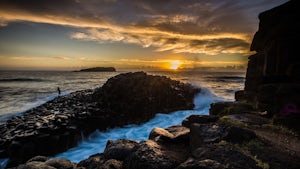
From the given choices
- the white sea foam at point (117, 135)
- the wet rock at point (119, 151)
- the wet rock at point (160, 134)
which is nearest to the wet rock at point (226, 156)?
the wet rock at point (160, 134)

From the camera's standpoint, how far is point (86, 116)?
16500 millimetres

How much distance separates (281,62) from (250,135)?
441 centimetres

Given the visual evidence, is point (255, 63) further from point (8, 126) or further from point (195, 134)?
point (8, 126)

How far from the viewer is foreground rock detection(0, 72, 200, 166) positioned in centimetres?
1177

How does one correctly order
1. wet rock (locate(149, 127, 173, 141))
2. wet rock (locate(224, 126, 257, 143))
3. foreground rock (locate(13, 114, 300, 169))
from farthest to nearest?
wet rock (locate(149, 127, 173, 141)) < wet rock (locate(224, 126, 257, 143)) < foreground rock (locate(13, 114, 300, 169))

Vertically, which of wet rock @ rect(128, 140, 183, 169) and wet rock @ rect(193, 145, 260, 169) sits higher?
wet rock @ rect(193, 145, 260, 169)

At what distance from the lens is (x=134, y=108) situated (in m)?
19.3

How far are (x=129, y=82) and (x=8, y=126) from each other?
13.5m

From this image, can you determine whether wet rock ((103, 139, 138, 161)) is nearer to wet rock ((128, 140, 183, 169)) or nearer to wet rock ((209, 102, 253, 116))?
wet rock ((128, 140, 183, 169))

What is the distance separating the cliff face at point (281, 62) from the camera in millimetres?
6331

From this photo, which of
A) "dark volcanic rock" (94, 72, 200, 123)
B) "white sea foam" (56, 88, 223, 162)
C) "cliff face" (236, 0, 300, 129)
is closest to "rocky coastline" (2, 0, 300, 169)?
"cliff face" (236, 0, 300, 129)

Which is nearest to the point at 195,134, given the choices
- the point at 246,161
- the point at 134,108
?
the point at 246,161

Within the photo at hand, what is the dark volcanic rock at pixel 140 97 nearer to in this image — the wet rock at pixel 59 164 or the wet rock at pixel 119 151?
the wet rock at pixel 59 164

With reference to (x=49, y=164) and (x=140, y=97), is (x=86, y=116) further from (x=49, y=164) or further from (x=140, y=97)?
(x=49, y=164)
